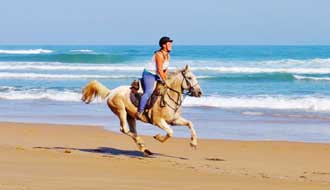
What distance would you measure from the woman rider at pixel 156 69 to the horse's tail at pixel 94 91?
95 cm

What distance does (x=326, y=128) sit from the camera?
1531 centimetres

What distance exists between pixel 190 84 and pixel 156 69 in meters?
0.59

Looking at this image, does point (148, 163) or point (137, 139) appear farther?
point (137, 139)

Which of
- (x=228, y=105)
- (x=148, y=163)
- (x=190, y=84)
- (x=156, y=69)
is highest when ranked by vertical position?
(x=228, y=105)

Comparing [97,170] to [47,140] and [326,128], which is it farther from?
[326,128]

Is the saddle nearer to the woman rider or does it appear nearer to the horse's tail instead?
the woman rider

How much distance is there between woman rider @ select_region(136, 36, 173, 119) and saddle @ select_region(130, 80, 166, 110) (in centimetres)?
7

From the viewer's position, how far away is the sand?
8.23m

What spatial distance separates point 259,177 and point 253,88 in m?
20.0

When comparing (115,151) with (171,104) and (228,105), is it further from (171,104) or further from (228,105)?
(228,105)

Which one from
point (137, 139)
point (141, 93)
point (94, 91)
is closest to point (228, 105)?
point (94, 91)

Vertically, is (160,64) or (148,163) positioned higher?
(160,64)

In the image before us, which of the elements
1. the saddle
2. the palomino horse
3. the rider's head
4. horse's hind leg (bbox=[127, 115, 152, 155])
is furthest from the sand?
the rider's head

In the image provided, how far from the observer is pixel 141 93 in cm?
1131
